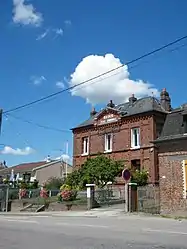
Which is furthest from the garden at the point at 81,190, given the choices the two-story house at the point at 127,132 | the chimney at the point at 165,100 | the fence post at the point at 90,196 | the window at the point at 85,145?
the window at the point at 85,145

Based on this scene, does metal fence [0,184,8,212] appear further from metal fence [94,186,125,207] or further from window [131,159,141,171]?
window [131,159,141,171]

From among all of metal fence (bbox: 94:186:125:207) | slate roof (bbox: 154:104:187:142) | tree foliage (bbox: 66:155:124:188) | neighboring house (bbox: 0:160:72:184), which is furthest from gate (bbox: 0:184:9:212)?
neighboring house (bbox: 0:160:72:184)

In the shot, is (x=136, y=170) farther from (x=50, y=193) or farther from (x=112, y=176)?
(x=50, y=193)

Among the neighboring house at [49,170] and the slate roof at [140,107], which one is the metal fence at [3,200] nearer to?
the slate roof at [140,107]

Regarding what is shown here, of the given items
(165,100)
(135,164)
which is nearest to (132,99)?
(165,100)

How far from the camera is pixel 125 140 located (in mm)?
39906

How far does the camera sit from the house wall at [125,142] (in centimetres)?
3684

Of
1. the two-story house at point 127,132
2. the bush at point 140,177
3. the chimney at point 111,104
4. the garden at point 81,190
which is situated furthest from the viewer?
the chimney at point 111,104

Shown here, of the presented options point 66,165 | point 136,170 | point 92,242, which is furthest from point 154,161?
point 66,165

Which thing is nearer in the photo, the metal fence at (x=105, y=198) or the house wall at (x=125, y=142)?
the metal fence at (x=105, y=198)

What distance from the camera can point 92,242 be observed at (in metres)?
10.4

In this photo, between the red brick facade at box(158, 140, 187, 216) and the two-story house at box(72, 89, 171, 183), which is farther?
the two-story house at box(72, 89, 171, 183)

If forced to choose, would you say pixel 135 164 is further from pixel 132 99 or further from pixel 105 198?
pixel 105 198

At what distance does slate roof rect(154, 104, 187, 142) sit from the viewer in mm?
24109
